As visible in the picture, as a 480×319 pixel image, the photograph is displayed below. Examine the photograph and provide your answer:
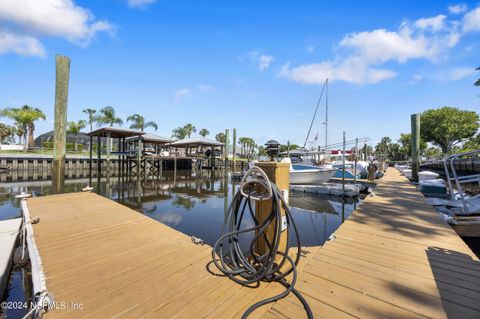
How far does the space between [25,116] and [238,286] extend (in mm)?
46364

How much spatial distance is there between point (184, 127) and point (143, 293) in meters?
55.8

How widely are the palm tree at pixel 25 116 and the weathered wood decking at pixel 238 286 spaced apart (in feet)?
140

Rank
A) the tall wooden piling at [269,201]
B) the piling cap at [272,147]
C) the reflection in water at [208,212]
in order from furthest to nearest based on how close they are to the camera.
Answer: the reflection in water at [208,212] → the piling cap at [272,147] → the tall wooden piling at [269,201]

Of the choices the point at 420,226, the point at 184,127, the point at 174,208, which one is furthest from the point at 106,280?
the point at 184,127

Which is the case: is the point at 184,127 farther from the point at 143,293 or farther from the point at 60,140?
the point at 143,293

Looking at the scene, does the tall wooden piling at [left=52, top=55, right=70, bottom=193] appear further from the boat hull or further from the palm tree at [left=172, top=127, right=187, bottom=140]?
the palm tree at [left=172, top=127, right=187, bottom=140]

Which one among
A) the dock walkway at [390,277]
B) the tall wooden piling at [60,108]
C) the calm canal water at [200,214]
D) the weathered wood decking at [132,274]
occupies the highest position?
the tall wooden piling at [60,108]

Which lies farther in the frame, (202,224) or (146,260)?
(202,224)

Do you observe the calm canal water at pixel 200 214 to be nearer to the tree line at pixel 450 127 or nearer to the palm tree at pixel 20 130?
the tree line at pixel 450 127

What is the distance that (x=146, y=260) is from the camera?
2709 millimetres

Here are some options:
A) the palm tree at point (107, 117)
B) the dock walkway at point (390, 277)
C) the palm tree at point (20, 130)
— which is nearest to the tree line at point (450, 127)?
the dock walkway at point (390, 277)

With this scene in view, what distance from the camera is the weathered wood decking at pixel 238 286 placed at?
180 cm

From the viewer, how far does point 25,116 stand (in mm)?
33781

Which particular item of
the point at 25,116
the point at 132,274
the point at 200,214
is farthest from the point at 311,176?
the point at 25,116
